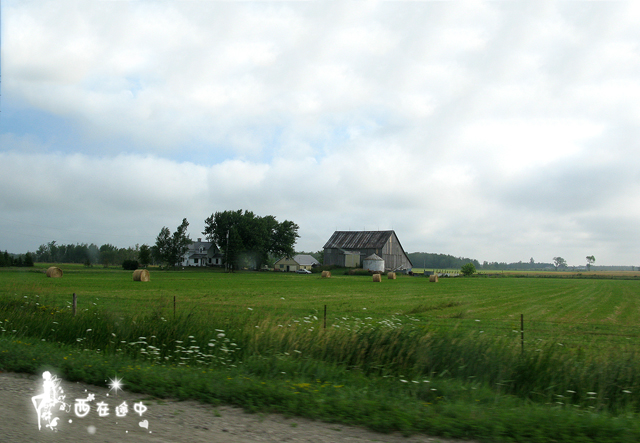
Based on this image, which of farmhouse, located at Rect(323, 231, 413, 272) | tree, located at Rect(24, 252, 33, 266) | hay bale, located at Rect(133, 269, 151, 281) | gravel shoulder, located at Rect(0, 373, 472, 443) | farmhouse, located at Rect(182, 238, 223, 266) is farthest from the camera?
farmhouse, located at Rect(182, 238, 223, 266)

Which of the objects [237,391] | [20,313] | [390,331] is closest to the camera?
[237,391]

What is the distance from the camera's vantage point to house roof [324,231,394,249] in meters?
113

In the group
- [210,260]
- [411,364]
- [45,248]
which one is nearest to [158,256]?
[210,260]

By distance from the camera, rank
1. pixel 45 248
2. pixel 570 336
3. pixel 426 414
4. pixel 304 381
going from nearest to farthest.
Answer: pixel 426 414 → pixel 304 381 → pixel 570 336 → pixel 45 248

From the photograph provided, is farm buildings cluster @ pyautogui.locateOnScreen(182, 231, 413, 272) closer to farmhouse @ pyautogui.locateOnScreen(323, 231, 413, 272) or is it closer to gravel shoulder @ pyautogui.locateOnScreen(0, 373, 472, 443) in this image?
farmhouse @ pyautogui.locateOnScreen(323, 231, 413, 272)

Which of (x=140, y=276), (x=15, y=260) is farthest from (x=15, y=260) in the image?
(x=140, y=276)

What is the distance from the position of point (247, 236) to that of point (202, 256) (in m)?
38.4

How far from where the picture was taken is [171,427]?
5.44m

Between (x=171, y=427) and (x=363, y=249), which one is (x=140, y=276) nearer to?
(x=171, y=427)

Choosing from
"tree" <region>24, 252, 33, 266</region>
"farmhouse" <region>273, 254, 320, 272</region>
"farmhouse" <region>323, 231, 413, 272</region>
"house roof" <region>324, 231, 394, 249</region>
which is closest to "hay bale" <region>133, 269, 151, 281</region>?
"tree" <region>24, 252, 33, 266</region>

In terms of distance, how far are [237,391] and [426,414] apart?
255cm

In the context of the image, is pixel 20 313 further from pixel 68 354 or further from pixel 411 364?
pixel 411 364

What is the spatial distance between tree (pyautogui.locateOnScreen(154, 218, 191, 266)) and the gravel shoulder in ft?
365

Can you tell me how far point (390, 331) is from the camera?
1055cm
